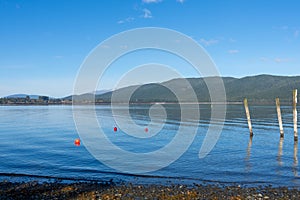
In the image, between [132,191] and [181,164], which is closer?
[132,191]

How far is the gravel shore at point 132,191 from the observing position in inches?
575

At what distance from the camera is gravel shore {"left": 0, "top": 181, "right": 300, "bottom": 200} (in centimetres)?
1460

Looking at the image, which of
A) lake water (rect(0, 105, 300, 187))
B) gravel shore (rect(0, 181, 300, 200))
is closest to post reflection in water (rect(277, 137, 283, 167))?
lake water (rect(0, 105, 300, 187))

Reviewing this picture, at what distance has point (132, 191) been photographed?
15.6 m

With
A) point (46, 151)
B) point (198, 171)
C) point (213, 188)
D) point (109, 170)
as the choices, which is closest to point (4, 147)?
point (46, 151)

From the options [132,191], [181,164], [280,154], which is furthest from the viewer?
[280,154]

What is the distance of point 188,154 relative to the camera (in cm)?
2786

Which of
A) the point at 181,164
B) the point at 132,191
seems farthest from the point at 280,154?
the point at 132,191

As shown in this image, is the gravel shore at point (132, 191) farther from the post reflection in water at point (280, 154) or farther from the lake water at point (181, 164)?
the post reflection in water at point (280, 154)

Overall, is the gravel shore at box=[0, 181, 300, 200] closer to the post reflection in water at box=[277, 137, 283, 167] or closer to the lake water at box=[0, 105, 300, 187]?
the lake water at box=[0, 105, 300, 187]

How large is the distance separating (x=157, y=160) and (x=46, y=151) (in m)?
11.1

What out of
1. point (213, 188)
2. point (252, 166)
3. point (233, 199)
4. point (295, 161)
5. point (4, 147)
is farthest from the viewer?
point (4, 147)

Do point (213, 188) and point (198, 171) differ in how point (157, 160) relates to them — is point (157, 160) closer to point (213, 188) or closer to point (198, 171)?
point (198, 171)

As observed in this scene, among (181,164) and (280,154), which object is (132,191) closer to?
(181,164)
